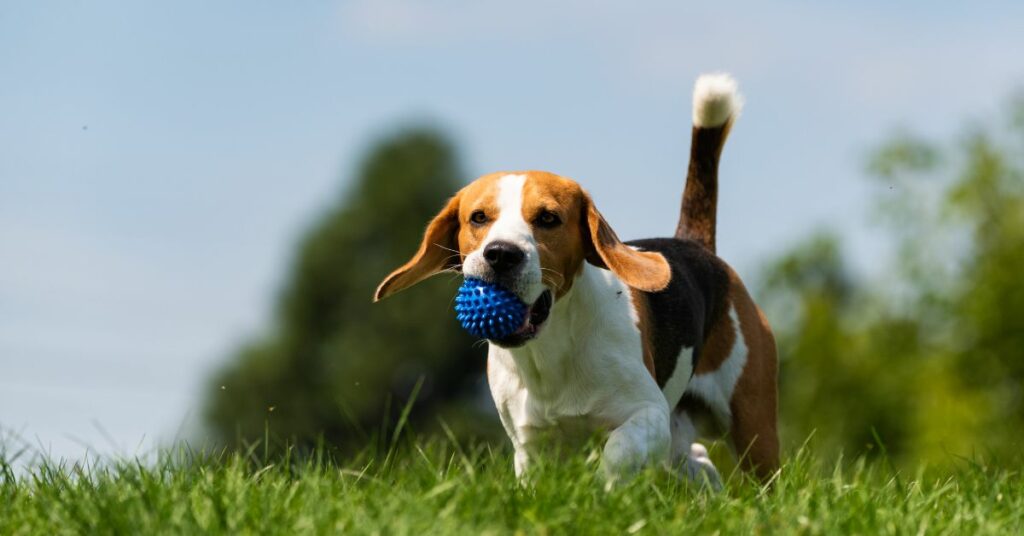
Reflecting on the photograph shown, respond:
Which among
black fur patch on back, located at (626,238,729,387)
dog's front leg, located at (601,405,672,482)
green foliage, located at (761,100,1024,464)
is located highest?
black fur patch on back, located at (626,238,729,387)

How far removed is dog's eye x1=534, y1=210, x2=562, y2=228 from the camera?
544 cm

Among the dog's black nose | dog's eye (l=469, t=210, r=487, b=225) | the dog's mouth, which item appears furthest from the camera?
dog's eye (l=469, t=210, r=487, b=225)

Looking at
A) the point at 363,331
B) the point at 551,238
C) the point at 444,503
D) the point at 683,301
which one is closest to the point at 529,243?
the point at 551,238

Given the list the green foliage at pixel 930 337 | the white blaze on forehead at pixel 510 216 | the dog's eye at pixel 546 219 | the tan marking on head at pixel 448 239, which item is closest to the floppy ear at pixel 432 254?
the tan marking on head at pixel 448 239

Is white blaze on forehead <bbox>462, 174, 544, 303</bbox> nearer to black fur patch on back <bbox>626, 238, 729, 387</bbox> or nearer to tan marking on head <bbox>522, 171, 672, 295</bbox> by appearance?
tan marking on head <bbox>522, 171, 672, 295</bbox>

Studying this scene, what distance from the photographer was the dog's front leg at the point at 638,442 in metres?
5.23

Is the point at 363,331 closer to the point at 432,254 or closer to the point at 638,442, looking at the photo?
the point at 432,254

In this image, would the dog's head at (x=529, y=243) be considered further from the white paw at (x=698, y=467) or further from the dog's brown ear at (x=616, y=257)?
the white paw at (x=698, y=467)

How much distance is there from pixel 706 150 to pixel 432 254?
223 centimetres

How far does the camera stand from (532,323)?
18.0 ft

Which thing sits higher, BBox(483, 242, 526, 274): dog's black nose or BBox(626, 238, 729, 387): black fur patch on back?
BBox(483, 242, 526, 274): dog's black nose

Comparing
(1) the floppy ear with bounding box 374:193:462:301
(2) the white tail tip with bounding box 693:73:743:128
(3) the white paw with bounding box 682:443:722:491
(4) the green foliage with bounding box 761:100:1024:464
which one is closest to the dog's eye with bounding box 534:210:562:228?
(1) the floppy ear with bounding box 374:193:462:301

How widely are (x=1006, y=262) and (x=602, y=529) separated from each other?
3014 centimetres

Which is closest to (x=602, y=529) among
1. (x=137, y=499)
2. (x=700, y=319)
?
(x=137, y=499)
